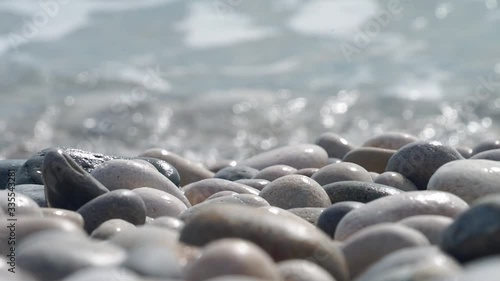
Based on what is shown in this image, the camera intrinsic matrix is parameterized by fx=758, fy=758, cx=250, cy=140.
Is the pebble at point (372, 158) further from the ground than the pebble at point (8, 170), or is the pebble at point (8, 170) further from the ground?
the pebble at point (8, 170)

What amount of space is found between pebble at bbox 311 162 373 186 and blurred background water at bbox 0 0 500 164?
21.0 feet

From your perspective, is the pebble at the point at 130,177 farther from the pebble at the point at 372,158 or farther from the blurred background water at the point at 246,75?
the blurred background water at the point at 246,75

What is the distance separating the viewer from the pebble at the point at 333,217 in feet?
10.2

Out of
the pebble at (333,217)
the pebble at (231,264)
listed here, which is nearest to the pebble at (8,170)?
the pebble at (333,217)

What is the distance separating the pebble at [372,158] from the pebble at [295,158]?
1.24ft

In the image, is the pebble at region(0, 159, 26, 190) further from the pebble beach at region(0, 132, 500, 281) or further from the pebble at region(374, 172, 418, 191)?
the pebble at region(374, 172, 418, 191)

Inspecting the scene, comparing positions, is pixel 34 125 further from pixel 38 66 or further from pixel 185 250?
pixel 185 250

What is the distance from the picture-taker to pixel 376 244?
2.40m

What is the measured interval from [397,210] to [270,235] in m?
0.73

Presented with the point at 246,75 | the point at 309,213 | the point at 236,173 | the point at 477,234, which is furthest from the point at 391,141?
the point at 246,75

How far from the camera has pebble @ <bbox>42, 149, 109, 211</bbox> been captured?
3.37m

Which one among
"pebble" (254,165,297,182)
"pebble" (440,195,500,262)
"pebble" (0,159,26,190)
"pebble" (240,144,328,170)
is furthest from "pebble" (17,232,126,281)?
"pebble" (240,144,328,170)

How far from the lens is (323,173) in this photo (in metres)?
4.26

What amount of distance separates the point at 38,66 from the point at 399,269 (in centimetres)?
1505
